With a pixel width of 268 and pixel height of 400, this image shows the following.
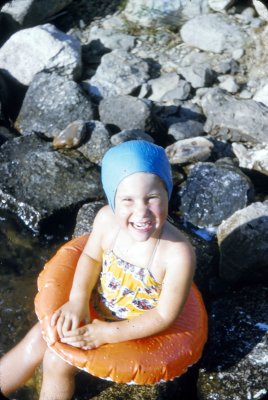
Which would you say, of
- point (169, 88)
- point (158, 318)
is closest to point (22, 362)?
point (158, 318)

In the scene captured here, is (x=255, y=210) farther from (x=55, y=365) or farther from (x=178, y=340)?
(x=55, y=365)

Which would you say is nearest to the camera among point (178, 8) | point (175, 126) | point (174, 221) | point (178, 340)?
point (178, 340)

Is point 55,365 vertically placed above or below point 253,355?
above

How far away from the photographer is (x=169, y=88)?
6.64 meters

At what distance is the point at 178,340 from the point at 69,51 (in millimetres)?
3954

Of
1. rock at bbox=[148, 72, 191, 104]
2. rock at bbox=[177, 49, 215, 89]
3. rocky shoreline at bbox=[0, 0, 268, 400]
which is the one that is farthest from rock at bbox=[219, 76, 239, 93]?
rock at bbox=[148, 72, 191, 104]

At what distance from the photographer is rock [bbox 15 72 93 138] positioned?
624cm

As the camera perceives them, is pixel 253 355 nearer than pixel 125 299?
No

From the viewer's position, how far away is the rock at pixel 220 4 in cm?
721

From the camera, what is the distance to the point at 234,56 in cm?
688

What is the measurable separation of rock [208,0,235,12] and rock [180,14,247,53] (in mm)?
99

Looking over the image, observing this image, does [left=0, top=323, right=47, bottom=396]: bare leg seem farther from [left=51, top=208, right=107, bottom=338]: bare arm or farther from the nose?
the nose

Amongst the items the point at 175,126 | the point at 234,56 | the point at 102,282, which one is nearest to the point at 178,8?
the point at 234,56

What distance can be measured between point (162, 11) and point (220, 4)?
659mm
